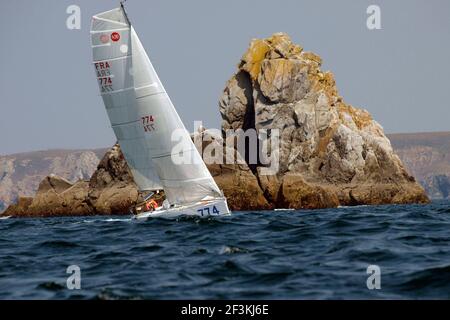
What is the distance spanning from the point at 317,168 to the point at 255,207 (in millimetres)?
10596

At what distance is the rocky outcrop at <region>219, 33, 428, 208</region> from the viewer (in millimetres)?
78375

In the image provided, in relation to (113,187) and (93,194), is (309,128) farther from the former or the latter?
(93,194)

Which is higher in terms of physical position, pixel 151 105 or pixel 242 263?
pixel 151 105

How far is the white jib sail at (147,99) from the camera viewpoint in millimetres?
36438

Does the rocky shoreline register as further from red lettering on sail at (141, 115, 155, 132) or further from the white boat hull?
red lettering on sail at (141, 115, 155, 132)

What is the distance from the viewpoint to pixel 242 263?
58.3ft

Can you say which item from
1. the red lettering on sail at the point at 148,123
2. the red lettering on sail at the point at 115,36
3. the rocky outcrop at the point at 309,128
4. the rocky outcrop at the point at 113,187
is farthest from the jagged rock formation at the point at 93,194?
the red lettering on sail at the point at 115,36

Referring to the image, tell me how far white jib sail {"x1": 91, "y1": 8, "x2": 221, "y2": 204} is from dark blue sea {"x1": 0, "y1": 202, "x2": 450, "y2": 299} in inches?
368

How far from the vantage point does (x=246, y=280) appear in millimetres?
15750

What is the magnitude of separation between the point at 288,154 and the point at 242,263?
63041mm

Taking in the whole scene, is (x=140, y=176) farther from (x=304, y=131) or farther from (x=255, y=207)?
(x=304, y=131)

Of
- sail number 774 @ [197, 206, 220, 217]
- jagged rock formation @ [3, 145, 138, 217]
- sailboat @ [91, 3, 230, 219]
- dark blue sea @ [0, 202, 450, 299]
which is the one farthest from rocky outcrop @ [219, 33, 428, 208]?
dark blue sea @ [0, 202, 450, 299]

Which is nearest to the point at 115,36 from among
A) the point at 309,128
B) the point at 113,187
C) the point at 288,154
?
the point at 288,154
